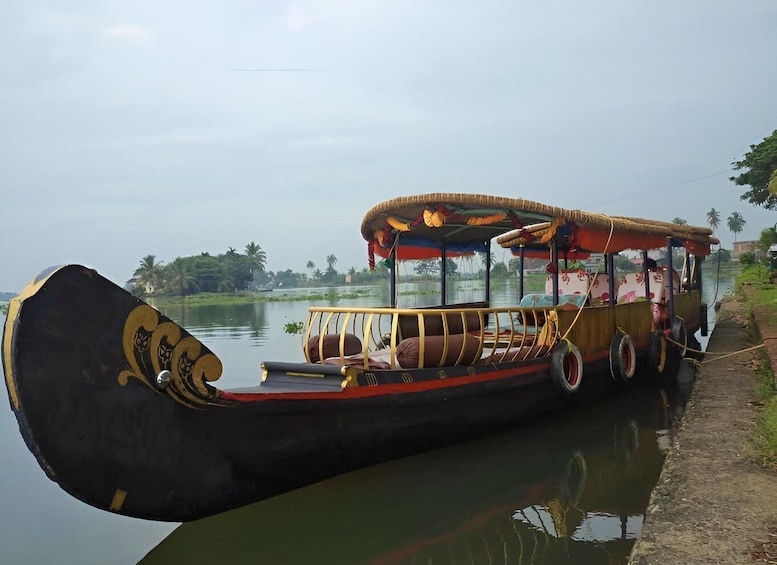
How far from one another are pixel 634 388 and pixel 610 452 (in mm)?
2554

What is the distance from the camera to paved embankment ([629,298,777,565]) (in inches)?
93.8

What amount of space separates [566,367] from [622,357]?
3.79ft

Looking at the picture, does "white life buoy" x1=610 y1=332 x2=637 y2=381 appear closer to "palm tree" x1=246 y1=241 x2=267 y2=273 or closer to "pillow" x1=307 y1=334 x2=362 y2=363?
"pillow" x1=307 y1=334 x2=362 y2=363

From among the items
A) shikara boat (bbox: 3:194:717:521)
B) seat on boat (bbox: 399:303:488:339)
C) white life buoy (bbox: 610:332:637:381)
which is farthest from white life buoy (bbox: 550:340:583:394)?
seat on boat (bbox: 399:303:488:339)

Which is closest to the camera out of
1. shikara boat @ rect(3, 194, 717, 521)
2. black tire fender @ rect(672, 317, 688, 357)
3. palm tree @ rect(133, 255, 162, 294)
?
shikara boat @ rect(3, 194, 717, 521)

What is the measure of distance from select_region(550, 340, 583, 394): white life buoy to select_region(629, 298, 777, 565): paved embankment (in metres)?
1.00

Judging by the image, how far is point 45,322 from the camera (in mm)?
2580

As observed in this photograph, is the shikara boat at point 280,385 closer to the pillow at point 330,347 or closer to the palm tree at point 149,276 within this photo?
the pillow at point 330,347

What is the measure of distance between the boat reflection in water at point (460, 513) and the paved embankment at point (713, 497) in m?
0.53

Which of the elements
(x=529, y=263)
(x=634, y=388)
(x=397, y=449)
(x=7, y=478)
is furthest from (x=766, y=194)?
(x=7, y=478)

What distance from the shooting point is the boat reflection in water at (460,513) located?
Answer: 3380mm

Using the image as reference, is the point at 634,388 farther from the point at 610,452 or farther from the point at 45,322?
the point at 45,322

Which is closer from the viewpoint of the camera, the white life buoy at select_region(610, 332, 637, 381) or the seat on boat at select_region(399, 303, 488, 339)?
the seat on boat at select_region(399, 303, 488, 339)

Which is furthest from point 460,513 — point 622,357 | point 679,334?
point 679,334
